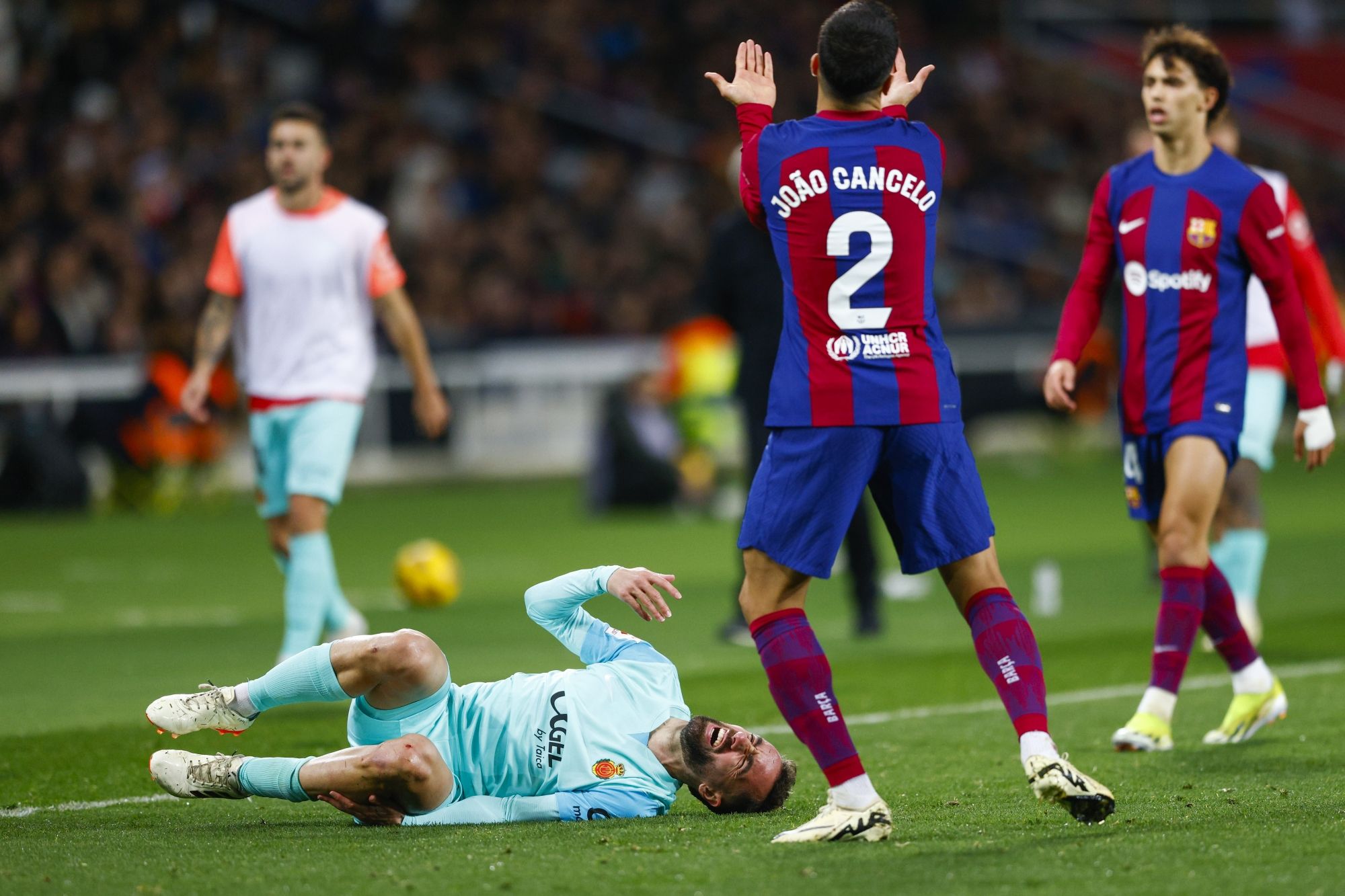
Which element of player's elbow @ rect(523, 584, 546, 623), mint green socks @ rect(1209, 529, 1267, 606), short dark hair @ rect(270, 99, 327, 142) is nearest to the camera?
player's elbow @ rect(523, 584, 546, 623)

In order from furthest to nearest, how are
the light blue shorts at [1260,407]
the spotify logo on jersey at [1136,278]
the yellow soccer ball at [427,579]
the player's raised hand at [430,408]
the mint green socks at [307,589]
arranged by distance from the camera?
1. the yellow soccer ball at [427,579]
2. the player's raised hand at [430,408]
3. the light blue shorts at [1260,407]
4. the mint green socks at [307,589]
5. the spotify logo on jersey at [1136,278]

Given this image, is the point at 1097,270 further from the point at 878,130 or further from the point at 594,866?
→ the point at 594,866

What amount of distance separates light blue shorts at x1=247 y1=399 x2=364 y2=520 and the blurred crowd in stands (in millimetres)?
11757

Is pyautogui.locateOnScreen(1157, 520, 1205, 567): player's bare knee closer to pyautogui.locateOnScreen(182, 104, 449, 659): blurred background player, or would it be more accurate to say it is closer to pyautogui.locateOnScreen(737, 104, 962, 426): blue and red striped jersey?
pyautogui.locateOnScreen(737, 104, 962, 426): blue and red striped jersey

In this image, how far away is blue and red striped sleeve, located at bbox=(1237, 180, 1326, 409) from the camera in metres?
6.68

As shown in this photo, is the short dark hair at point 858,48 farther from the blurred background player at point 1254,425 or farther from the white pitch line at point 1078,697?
the blurred background player at point 1254,425

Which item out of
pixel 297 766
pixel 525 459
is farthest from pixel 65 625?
pixel 525 459

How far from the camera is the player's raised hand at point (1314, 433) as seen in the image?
6621mm

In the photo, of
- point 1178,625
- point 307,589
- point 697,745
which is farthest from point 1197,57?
point 307,589

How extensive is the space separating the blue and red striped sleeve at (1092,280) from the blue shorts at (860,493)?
1.89 m

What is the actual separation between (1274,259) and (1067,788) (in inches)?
104

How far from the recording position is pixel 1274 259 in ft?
21.9

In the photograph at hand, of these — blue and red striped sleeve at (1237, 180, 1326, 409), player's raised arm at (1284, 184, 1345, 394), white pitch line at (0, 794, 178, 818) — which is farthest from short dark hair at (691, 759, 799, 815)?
player's raised arm at (1284, 184, 1345, 394)

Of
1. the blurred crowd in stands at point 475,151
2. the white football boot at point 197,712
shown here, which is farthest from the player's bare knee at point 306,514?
the blurred crowd in stands at point 475,151
